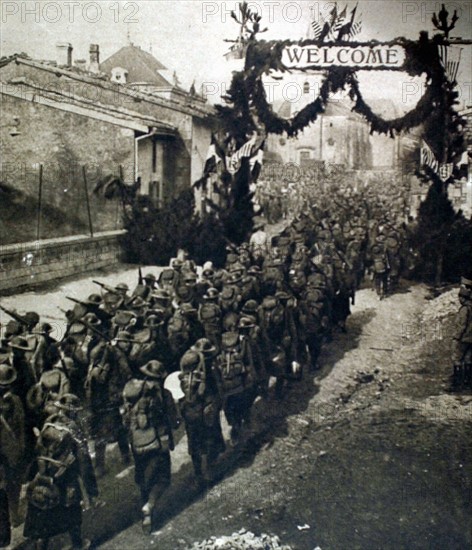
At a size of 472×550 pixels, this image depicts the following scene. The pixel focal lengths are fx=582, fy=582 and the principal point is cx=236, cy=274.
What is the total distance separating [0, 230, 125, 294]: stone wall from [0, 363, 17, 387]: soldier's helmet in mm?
1252

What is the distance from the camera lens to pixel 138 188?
6.51 meters

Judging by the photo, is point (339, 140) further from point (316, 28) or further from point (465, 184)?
point (465, 184)

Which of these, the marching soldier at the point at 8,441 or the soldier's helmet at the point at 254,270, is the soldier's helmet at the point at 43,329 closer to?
the marching soldier at the point at 8,441

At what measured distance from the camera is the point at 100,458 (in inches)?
196

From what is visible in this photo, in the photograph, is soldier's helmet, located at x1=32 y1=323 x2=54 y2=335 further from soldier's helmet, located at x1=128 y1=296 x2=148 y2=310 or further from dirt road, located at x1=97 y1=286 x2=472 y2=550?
dirt road, located at x1=97 y1=286 x2=472 y2=550

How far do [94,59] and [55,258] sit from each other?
6.68 ft

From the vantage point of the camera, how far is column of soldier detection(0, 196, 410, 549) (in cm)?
405

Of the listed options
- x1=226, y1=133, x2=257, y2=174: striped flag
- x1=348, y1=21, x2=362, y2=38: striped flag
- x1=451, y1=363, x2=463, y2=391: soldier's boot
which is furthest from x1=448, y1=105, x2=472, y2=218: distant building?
x1=226, y1=133, x2=257, y2=174: striped flag

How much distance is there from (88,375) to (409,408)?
3.26m

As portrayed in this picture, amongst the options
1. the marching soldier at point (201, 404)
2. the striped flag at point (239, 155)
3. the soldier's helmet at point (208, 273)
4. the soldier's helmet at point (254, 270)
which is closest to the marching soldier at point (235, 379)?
the marching soldier at point (201, 404)

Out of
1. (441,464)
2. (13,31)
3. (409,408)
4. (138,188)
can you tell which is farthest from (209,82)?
(441,464)

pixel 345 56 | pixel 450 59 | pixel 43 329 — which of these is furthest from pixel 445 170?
pixel 43 329

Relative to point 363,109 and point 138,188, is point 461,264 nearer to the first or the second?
point 363,109

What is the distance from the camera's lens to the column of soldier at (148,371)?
160 inches
